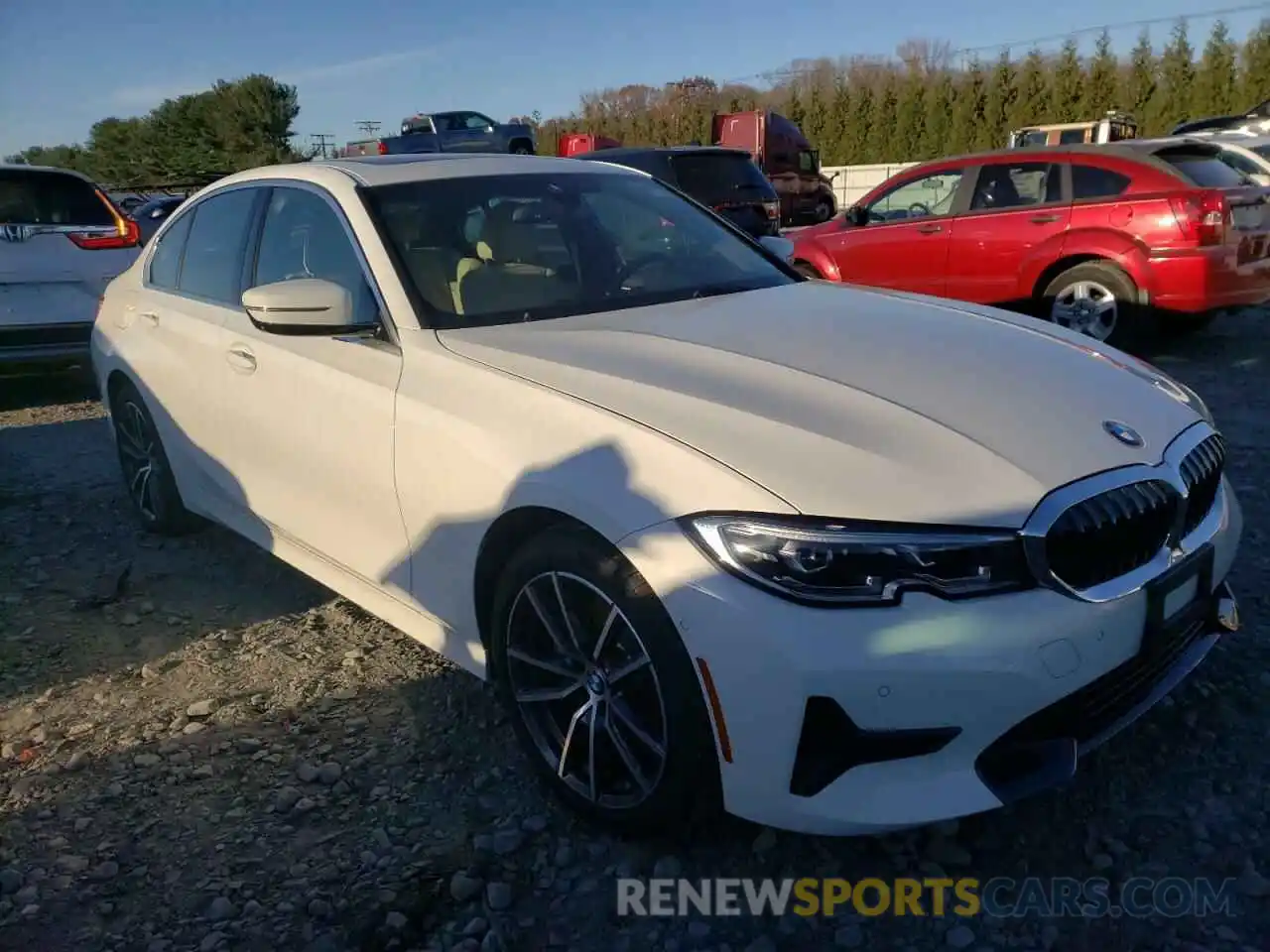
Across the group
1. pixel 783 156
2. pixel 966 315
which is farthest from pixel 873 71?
pixel 966 315

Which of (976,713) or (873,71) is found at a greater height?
(873,71)

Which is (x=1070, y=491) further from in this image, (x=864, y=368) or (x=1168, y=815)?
(x=1168, y=815)

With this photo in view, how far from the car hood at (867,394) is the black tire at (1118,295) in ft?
16.0

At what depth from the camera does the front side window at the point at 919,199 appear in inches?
343

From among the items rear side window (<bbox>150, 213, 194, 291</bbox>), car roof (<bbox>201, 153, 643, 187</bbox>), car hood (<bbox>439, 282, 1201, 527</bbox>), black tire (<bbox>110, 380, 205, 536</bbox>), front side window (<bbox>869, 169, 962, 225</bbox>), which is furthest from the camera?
front side window (<bbox>869, 169, 962, 225</bbox>)

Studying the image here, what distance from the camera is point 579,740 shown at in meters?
2.55

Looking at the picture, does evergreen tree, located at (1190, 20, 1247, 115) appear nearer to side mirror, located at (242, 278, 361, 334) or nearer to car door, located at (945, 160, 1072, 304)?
car door, located at (945, 160, 1072, 304)

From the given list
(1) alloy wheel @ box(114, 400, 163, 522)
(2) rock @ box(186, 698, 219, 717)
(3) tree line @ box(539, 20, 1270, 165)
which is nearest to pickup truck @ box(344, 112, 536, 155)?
(3) tree line @ box(539, 20, 1270, 165)

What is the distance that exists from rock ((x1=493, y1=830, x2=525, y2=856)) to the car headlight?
998 mm

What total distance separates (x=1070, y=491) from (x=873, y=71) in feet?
127

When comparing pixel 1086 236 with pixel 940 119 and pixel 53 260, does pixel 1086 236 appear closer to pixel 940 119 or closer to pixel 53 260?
pixel 53 260

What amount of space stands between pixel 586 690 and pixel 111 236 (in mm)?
6613

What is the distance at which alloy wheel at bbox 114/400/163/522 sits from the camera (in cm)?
461

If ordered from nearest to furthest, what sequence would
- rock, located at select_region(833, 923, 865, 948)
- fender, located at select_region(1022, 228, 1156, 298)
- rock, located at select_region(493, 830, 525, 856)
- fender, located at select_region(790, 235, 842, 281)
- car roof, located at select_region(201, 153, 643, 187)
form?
rock, located at select_region(833, 923, 865, 948), rock, located at select_region(493, 830, 525, 856), car roof, located at select_region(201, 153, 643, 187), fender, located at select_region(1022, 228, 1156, 298), fender, located at select_region(790, 235, 842, 281)
